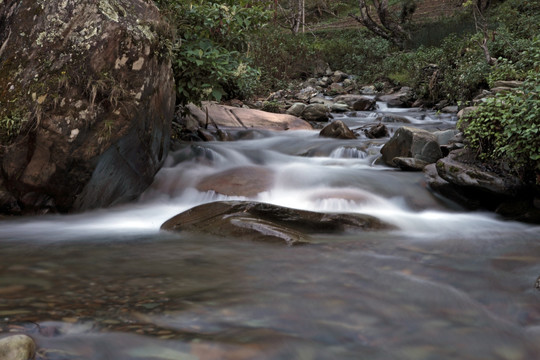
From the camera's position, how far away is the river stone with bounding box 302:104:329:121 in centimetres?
1233

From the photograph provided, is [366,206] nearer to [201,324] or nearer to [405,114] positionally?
[201,324]

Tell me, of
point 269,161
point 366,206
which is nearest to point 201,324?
point 366,206

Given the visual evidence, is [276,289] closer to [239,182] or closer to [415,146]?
[239,182]

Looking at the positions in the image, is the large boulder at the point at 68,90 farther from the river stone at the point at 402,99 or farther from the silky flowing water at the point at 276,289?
the river stone at the point at 402,99

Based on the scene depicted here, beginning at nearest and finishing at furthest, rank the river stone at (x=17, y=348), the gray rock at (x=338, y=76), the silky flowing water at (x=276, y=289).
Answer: the river stone at (x=17, y=348), the silky flowing water at (x=276, y=289), the gray rock at (x=338, y=76)

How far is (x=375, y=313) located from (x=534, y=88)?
3.78 metres

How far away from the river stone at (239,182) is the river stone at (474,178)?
2.41 m

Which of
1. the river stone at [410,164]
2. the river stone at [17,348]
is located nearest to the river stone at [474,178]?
the river stone at [410,164]

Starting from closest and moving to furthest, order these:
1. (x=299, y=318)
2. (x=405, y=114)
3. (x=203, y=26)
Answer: (x=299, y=318) < (x=203, y=26) < (x=405, y=114)

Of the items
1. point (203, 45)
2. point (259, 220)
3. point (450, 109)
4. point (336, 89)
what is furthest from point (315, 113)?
point (259, 220)

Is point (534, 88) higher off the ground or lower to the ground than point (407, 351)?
higher

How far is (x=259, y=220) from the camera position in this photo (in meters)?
4.34

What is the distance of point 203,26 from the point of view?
6.48 metres

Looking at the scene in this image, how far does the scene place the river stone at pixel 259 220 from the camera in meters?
4.33
